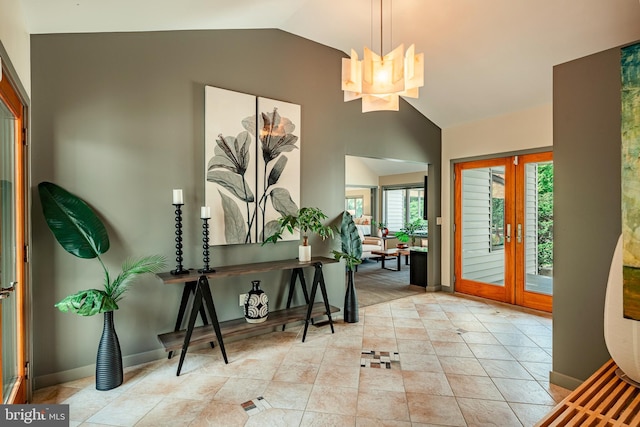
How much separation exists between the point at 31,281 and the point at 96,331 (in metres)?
0.61

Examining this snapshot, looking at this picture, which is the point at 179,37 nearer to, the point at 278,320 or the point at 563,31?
the point at 278,320

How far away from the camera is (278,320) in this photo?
3217 mm

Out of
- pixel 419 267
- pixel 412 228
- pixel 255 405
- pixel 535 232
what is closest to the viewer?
pixel 255 405

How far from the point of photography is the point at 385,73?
99.2 inches

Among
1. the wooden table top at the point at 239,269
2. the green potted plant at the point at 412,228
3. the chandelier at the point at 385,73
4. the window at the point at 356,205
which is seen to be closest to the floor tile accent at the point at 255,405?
the wooden table top at the point at 239,269

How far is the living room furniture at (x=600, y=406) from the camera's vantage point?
1.39 metres

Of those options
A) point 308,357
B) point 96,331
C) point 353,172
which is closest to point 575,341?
point 308,357

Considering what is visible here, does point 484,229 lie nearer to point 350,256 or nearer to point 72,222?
point 350,256

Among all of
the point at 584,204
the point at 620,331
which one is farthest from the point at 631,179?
the point at 620,331

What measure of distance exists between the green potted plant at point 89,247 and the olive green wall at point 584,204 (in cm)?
320

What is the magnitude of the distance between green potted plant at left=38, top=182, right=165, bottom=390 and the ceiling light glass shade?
2.20 m

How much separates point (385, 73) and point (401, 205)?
7522 millimetres

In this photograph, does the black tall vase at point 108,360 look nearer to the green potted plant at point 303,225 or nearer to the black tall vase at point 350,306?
the green potted plant at point 303,225

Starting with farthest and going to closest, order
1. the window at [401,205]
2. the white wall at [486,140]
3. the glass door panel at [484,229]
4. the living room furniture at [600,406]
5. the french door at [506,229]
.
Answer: the window at [401,205], the glass door panel at [484,229], the french door at [506,229], the white wall at [486,140], the living room furniture at [600,406]
